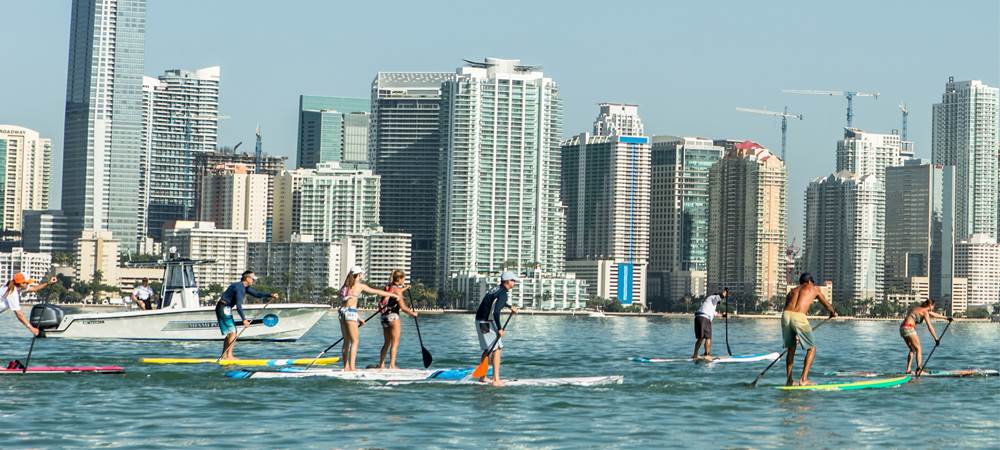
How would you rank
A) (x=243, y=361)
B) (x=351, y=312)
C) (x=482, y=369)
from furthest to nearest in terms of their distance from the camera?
(x=243, y=361) → (x=351, y=312) → (x=482, y=369)

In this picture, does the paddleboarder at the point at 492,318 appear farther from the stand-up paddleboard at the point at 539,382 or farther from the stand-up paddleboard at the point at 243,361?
the stand-up paddleboard at the point at 243,361

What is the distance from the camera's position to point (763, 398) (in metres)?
27.0

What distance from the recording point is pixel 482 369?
91.5 ft

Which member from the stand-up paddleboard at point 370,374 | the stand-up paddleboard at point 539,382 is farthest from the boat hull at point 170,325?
the stand-up paddleboard at point 539,382

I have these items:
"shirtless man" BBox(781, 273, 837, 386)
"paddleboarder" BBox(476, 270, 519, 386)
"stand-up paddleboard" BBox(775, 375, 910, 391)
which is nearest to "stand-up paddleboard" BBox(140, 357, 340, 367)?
"paddleboarder" BBox(476, 270, 519, 386)

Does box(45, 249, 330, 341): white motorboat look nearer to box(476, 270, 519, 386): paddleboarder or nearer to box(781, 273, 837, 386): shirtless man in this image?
box(476, 270, 519, 386): paddleboarder

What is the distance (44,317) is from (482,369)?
7914mm

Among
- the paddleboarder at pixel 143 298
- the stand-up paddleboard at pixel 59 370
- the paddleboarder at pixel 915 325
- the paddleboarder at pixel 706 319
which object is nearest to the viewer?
the stand-up paddleboard at pixel 59 370

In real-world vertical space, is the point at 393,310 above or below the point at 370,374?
above

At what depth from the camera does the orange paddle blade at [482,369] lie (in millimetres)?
27625

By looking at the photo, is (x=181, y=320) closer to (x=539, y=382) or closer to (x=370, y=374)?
(x=370, y=374)

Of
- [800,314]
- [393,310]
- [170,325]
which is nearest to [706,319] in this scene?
[800,314]

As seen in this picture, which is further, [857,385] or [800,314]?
[857,385]

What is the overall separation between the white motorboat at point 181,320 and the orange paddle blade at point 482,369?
587 inches
